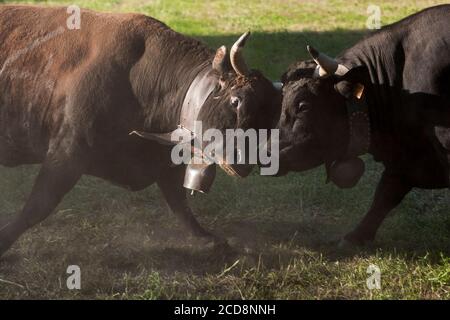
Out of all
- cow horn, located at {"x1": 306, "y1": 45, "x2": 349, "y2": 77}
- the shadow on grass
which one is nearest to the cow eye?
cow horn, located at {"x1": 306, "y1": 45, "x2": 349, "y2": 77}

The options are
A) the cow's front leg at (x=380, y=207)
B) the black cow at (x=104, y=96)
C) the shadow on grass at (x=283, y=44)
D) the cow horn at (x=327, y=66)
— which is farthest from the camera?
the shadow on grass at (x=283, y=44)

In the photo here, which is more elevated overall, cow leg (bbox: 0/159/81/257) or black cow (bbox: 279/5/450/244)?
black cow (bbox: 279/5/450/244)

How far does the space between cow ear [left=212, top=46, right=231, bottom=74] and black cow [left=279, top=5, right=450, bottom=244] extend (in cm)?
42

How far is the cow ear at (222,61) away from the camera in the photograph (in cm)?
506

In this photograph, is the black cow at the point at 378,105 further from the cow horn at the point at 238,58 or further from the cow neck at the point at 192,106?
the cow neck at the point at 192,106

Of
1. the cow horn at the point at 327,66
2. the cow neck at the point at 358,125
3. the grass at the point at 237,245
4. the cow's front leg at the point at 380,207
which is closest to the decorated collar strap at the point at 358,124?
the cow neck at the point at 358,125

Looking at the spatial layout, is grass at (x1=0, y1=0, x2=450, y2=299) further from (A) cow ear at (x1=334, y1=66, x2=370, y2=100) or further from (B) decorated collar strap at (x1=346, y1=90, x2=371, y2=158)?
(A) cow ear at (x1=334, y1=66, x2=370, y2=100)

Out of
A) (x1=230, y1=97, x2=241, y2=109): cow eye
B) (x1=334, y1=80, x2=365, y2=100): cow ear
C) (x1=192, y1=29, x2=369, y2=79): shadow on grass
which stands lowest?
(x1=230, y1=97, x2=241, y2=109): cow eye

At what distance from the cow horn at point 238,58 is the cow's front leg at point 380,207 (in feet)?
4.65

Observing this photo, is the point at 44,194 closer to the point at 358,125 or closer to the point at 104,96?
the point at 104,96

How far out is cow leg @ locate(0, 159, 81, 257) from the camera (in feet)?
17.1

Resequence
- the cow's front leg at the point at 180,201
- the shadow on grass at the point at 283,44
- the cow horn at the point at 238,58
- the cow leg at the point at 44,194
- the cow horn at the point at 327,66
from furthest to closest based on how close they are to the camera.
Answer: the shadow on grass at the point at 283,44 < the cow's front leg at the point at 180,201 < the cow leg at the point at 44,194 < the cow horn at the point at 327,66 < the cow horn at the point at 238,58

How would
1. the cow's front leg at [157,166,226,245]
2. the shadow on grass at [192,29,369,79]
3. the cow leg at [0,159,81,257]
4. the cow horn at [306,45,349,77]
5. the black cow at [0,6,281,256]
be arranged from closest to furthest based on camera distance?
the cow horn at [306,45,349,77]
the black cow at [0,6,281,256]
the cow leg at [0,159,81,257]
the cow's front leg at [157,166,226,245]
the shadow on grass at [192,29,369,79]

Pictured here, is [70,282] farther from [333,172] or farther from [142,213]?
[333,172]
